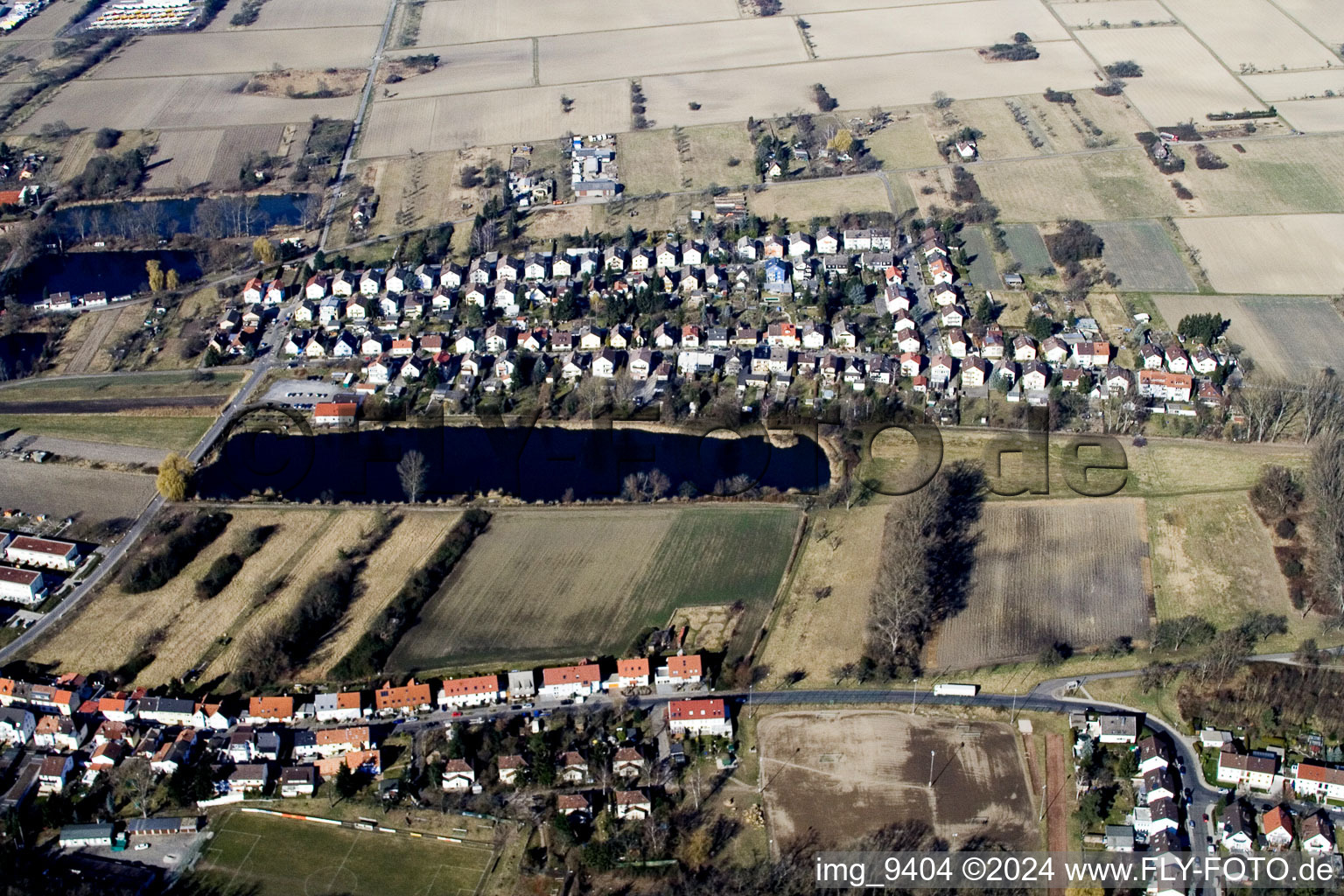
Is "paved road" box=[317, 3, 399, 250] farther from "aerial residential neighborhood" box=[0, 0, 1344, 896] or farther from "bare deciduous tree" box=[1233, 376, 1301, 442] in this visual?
"bare deciduous tree" box=[1233, 376, 1301, 442]

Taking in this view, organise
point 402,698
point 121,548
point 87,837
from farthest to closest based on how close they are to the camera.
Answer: point 121,548 < point 402,698 < point 87,837

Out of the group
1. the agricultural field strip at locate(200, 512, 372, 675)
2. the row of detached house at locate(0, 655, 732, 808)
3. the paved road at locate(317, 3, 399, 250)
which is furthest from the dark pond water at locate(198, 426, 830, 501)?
the paved road at locate(317, 3, 399, 250)

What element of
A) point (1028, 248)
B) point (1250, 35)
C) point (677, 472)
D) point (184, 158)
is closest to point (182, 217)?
point (184, 158)

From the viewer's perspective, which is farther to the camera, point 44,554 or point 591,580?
point 44,554

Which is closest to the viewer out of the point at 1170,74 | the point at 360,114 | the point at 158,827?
the point at 158,827

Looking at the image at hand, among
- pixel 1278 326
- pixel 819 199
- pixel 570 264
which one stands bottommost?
pixel 1278 326

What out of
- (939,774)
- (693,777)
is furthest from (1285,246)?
(693,777)

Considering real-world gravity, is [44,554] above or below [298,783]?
above

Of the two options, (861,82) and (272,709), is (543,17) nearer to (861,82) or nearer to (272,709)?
(861,82)

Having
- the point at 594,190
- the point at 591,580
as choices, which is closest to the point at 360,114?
the point at 594,190

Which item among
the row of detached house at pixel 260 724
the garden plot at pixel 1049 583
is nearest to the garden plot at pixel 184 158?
the row of detached house at pixel 260 724
